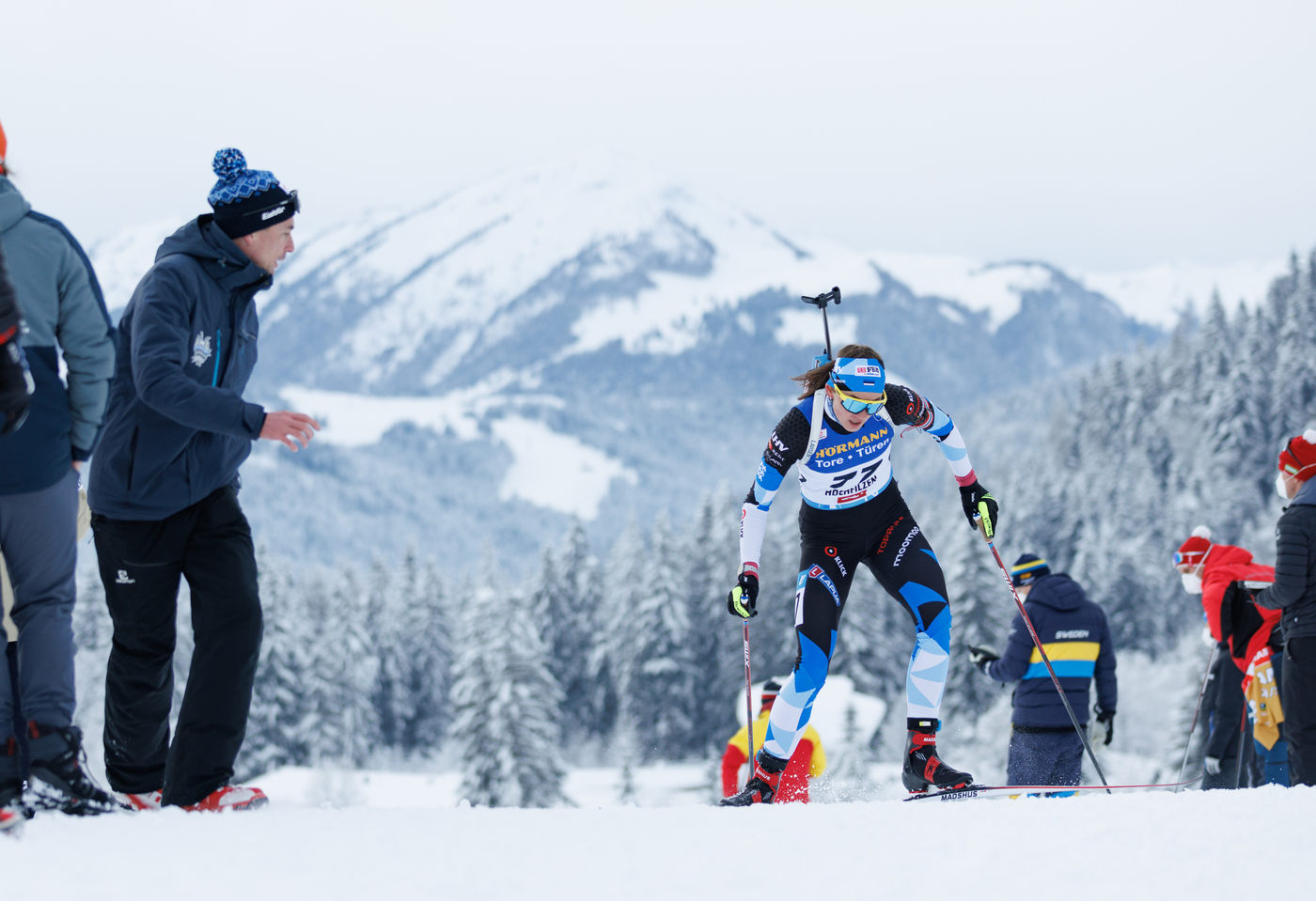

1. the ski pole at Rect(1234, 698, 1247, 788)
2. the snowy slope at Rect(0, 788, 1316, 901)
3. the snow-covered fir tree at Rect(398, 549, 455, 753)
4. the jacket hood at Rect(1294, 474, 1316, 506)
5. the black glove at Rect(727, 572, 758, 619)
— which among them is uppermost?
the jacket hood at Rect(1294, 474, 1316, 506)

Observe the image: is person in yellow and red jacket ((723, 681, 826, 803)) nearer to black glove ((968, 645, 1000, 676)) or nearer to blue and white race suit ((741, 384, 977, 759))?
black glove ((968, 645, 1000, 676))

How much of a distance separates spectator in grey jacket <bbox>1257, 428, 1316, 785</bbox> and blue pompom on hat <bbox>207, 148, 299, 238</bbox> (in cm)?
522

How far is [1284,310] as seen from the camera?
2677 inches

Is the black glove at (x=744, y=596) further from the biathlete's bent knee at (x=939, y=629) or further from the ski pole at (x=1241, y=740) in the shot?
the ski pole at (x=1241, y=740)

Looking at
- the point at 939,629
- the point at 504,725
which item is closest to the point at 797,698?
the point at 939,629

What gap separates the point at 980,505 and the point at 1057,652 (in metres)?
2.17

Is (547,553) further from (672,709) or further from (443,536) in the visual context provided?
(443,536)

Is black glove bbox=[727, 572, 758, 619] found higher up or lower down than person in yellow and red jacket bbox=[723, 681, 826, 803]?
higher up

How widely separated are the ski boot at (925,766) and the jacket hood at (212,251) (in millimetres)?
4109

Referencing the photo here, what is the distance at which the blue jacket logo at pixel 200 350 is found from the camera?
382 cm

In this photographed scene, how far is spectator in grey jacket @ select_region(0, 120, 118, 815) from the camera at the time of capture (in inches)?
130

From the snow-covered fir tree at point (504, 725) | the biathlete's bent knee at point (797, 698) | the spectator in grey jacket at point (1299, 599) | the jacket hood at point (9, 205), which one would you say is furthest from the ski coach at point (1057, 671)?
the snow-covered fir tree at point (504, 725)

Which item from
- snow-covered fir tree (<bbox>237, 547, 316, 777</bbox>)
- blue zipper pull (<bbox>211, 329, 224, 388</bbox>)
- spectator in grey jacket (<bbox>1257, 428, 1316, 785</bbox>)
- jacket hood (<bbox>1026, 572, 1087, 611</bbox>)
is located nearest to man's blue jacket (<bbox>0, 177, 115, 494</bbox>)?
blue zipper pull (<bbox>211, 329, 224, 388</bbox>)

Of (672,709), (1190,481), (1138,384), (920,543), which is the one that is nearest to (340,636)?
(672,709)
